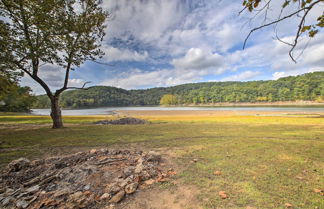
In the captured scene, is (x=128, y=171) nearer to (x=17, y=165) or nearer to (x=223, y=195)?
(x=223, y=195)

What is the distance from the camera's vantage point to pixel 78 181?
11.4ft

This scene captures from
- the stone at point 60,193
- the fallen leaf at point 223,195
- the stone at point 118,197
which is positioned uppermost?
the stone at point 60,193

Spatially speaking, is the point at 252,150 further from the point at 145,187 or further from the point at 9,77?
the point at 9,77

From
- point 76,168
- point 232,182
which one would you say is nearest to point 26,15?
point 76,168

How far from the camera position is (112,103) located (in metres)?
140

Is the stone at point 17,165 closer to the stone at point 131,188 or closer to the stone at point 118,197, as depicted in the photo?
the stone at point 118,197

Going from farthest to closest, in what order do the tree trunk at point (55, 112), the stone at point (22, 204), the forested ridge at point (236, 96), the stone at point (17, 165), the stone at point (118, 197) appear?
the forested ridge at point (236, 96), the tree trunk at point (55, 112), the stone at point (17, 165), the stone at point (118, 197), the stone at point (22, 204)

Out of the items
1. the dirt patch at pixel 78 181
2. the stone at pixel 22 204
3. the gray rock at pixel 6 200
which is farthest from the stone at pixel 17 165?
the stone at pixel 22 204

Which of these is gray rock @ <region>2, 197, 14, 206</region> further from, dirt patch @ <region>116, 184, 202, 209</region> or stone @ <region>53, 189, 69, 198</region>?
dirt patch @ <region>116, 184, 202, 209</region>

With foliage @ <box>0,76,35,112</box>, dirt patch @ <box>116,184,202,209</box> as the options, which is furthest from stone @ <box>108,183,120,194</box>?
foliage @ <box>0,76,35,112</box>

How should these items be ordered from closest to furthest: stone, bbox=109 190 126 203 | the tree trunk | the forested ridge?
stone, bbox=109 190 126 203, the tree trunk, the forested ridge

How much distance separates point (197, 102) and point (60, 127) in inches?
5213

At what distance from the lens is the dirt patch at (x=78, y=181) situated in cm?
282

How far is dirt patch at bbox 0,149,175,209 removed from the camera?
9.26ft
